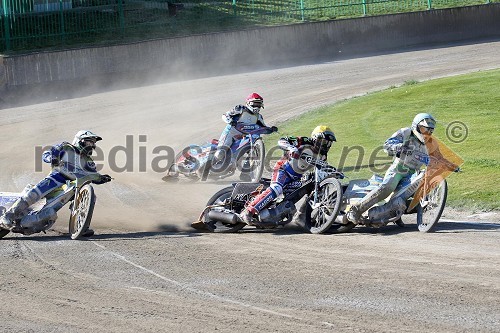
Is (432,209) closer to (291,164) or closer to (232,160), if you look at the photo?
(291,164)

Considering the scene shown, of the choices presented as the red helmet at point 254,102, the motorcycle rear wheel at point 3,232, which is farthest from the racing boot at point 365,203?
the red helmet at point 254,102

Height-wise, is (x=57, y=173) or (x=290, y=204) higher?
(x=57, y=173)

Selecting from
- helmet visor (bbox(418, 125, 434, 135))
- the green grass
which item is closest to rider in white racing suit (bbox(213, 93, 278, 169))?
the green grass

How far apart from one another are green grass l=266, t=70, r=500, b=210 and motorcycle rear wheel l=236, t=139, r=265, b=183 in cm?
207

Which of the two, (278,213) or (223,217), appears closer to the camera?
(278,213)

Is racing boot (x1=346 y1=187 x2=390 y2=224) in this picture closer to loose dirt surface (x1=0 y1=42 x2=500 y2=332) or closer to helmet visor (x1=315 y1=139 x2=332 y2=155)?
loose dirt surface (x1=0 y1=42 x2=500 y2=332)

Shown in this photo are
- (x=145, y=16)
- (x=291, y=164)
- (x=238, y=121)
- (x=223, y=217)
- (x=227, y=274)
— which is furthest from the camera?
(x=145, y=16)

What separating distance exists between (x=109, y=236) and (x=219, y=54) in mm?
22652

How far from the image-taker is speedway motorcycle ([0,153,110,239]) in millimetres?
15281

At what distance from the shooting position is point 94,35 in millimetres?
36406

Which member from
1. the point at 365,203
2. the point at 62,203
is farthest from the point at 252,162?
the point at 365,203

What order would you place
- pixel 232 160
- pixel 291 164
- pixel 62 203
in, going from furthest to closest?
pixel 232 160, pixel 62 203, pixel 291 164

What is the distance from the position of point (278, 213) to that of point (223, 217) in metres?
1.03

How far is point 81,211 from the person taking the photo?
1523 cm
